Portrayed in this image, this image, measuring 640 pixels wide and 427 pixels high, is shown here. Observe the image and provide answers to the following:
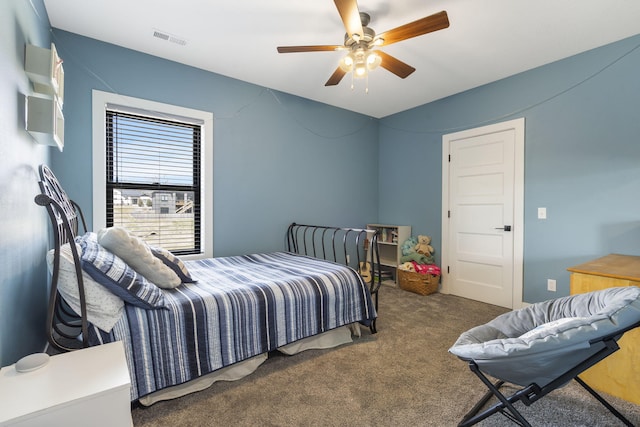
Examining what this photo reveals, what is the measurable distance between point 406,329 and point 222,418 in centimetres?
165

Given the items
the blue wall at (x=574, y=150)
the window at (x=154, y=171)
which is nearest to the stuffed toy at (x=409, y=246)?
the blue wall at (x=574, y=150)

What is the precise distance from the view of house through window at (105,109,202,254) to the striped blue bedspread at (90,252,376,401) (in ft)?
1.92

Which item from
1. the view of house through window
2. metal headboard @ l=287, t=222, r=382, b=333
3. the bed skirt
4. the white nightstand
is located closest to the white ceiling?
the view of house through window

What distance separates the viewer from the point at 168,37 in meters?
2.47

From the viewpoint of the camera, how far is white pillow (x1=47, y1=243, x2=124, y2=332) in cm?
135

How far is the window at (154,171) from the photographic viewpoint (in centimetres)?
258

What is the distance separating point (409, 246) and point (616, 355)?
7.80 feet

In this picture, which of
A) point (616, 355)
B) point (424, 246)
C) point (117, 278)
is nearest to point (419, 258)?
point (424, 246)

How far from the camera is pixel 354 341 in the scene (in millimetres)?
2334

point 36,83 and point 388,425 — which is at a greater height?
point 36,83

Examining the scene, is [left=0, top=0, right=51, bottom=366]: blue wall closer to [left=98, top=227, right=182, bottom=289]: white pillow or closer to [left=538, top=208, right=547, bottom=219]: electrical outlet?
[left=98, top=227, right=182, bottom=289]: white pillow

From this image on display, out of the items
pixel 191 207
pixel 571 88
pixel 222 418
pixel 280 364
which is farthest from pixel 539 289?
pixel 191 207

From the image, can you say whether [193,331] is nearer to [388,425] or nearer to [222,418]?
[222,418]

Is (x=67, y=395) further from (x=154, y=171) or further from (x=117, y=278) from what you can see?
(x=154, y=171)
